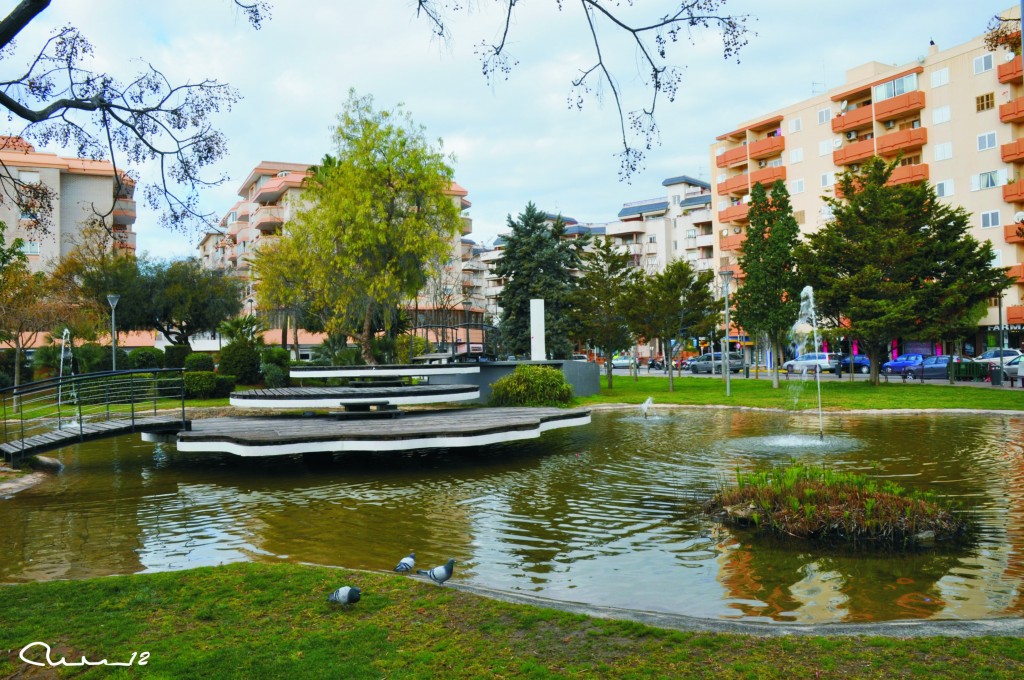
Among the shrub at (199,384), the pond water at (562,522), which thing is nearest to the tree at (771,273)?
the pond water at (562,522)

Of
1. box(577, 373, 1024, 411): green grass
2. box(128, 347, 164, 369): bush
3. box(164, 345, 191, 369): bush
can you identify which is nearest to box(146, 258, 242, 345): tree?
box(128, 347, 164, 369): bush

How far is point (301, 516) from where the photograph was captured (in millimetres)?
10539

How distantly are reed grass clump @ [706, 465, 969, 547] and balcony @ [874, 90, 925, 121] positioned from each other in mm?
55705

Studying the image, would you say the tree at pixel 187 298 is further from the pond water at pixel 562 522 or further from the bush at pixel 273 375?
the pond water at pixel 562 522

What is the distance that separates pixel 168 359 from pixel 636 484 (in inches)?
1218

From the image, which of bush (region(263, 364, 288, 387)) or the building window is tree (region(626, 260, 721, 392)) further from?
the building window

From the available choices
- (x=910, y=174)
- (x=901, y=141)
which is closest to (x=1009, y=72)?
(x=901, y=141)

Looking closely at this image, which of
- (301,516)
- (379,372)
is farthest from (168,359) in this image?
(301,516)

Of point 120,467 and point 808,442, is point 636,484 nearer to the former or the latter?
point 808,442

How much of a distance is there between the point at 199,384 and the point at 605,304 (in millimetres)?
18679

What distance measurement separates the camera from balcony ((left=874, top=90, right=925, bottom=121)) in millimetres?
55594

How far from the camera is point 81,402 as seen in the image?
15.5 m

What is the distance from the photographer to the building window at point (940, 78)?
5447 centimetres

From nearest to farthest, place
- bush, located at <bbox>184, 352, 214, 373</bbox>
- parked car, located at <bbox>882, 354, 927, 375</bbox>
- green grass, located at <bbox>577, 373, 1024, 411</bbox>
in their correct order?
green grass, located at <bbox>577, 373, 1024, 411</bbox> < bush, located at <bbox>184, 352, 214, 373</bbox> < parked car, located at <bbox>882, 354, 927, 375</bbox>
